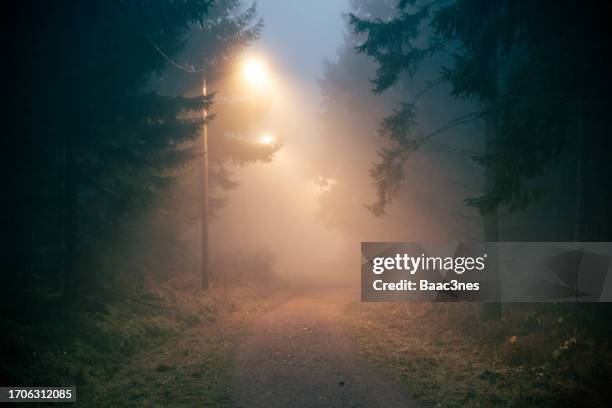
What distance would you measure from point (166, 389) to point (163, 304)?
7.86 m

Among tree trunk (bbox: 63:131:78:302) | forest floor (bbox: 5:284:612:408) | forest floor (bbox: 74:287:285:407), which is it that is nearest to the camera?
forest floor (bbox: 5:284:612:408)

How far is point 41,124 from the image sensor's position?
11.4m

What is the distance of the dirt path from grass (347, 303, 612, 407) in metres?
0.58

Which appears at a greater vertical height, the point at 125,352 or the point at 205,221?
the point at 205,221

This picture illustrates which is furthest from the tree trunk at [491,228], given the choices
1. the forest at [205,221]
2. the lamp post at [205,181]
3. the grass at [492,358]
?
the lamp post at [205,181]

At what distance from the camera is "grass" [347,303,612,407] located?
668cm

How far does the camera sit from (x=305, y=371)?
900cm

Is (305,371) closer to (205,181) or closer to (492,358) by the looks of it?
(492,358)

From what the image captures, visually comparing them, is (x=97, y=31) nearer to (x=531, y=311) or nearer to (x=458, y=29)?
(x=458, y=29)

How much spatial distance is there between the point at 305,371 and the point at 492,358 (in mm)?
4320

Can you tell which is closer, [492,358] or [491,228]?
[492,358]

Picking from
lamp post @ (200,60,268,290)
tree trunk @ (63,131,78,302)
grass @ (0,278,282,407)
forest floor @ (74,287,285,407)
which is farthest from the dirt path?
lamp post @ (200,60,268,290)

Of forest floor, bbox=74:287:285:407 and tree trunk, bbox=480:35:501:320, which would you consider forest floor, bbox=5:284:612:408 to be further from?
tree trunk, bbox=480:35:501:320

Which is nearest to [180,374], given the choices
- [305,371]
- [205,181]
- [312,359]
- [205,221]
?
[305,371]
